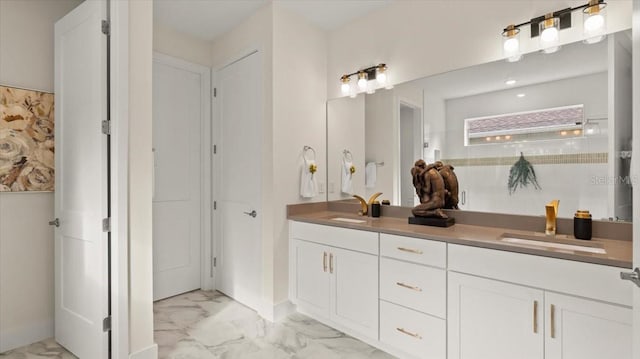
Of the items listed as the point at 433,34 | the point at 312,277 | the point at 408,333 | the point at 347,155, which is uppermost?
the point at 433,34

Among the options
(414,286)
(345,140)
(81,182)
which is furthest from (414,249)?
(81,182)

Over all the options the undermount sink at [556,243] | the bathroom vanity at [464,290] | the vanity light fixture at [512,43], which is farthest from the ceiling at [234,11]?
the undermount sink at [556,243]

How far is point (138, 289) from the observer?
6.79ft

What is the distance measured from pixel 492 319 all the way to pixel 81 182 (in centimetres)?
259

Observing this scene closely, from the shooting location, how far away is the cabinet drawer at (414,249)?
191cm

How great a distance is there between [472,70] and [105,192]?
2528mm

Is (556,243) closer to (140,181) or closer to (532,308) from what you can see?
(532,308)

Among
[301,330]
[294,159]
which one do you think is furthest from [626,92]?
[301,330]

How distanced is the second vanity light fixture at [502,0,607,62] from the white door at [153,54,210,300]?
2.76 meters

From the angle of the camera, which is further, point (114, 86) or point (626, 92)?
point (114, 86)

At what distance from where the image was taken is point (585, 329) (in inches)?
56.9

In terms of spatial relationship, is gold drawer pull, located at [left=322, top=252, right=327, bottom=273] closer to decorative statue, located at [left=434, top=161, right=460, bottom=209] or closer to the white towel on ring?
the white towel on ring

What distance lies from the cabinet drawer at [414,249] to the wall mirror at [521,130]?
0.58 meters

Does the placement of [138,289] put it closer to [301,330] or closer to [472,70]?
[301,330]
